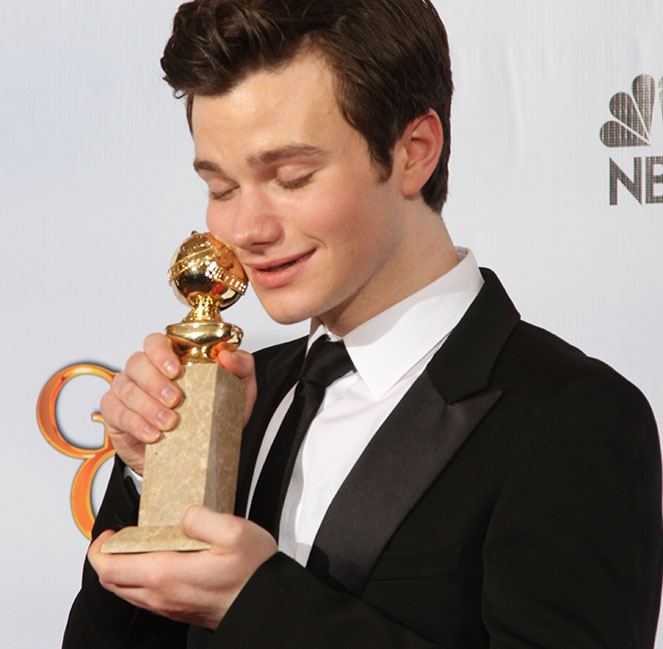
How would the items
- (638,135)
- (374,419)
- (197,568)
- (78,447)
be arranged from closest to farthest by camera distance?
(197,568) → (374,419) → (638,135) → (78,447)

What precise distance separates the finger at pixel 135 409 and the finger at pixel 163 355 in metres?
0.03

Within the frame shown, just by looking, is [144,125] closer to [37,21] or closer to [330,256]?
[37,21]

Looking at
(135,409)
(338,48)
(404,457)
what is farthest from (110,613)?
(338,48)

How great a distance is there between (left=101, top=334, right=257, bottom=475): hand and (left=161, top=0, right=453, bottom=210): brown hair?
249 mm

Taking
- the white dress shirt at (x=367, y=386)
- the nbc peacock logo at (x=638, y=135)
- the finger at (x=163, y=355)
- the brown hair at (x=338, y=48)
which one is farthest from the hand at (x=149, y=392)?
the nbc peacock logo at (x=638, y=135)

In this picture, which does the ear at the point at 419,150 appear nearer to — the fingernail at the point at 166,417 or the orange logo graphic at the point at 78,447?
the fingernail at the point at 166,417

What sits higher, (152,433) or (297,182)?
(297,182)

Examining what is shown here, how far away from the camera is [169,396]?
1001mm

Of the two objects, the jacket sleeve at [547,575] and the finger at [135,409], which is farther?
the finger at [135,409]

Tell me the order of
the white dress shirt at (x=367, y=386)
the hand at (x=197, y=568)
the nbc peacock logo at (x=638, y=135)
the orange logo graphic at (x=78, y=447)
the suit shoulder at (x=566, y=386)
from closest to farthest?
the hand at (x=197, y=568) < the suit shoulder at (x=566, y=386) < the white dress shirt at (x=367, y=386) < the nbc peacock logo at (x=638, y=135) < the orange logo graphic at (x=78, y=447)

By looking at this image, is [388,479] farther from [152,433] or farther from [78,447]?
[78,447]

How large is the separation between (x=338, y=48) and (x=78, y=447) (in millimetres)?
897

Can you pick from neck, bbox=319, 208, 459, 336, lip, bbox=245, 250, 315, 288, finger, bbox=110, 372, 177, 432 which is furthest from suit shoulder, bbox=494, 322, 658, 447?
finger, bbox=110, 372, 177, 432

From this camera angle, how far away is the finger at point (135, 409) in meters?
1.00
